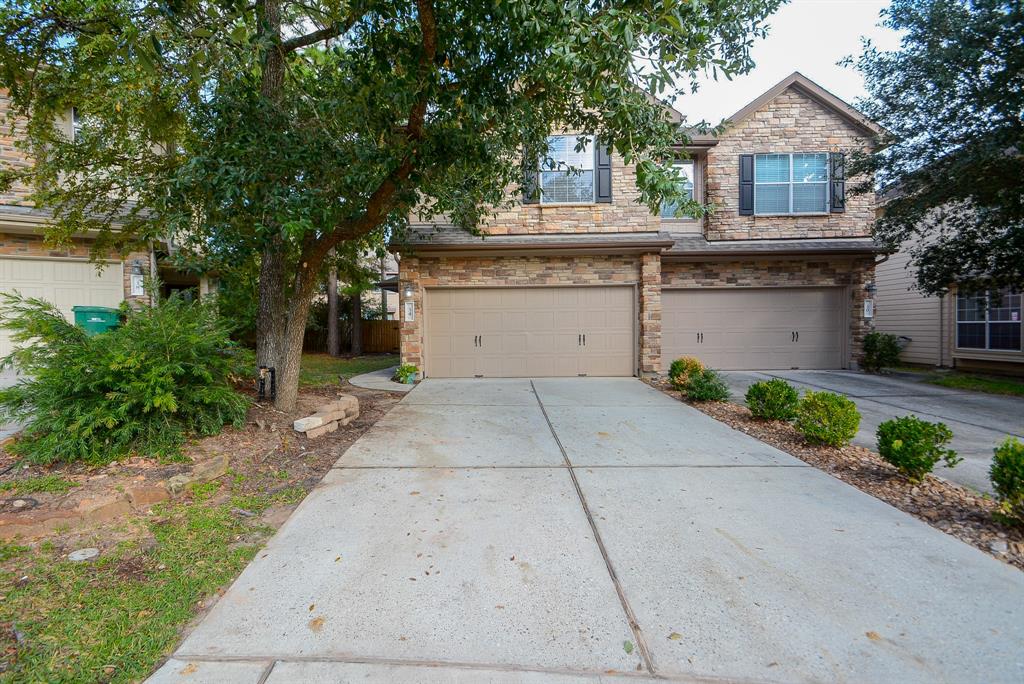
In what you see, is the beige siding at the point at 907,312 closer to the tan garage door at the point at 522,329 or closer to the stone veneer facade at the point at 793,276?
the stone veneer facade at the point at 793,276

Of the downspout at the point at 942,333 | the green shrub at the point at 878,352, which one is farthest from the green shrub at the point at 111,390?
the downspout at the point at 942,333

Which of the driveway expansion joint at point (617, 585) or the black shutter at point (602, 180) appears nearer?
the driveway expansion joint at point (617, 585)

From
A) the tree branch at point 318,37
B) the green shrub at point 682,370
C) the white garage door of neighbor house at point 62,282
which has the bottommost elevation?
the green shrub at point 682,370

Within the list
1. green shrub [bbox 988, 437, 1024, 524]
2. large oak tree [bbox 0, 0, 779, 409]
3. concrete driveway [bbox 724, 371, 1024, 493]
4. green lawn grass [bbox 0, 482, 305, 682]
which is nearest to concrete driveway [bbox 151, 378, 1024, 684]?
green lawn grass [bbox 0, 482, 305, 682]

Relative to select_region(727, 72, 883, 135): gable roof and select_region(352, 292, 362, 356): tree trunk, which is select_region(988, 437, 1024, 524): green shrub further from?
select_region(352, 292, 362, 356): tree trunk

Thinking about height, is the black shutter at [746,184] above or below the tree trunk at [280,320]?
above

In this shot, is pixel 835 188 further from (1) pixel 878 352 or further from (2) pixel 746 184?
(1) pixel 878 352

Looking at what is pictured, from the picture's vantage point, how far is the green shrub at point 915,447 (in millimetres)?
3863

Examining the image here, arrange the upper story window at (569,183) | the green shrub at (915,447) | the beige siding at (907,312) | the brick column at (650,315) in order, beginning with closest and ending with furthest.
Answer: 1. the green shrub at (915,447)
2. the brick column at (650,315)
3. the upper story window at (569,183)
4. the beige siding at (907,312)

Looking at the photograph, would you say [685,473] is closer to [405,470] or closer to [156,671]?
[405,470]

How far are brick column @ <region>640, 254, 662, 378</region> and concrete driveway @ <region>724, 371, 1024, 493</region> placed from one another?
163cm

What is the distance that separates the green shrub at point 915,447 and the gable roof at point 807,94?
9.72 meters

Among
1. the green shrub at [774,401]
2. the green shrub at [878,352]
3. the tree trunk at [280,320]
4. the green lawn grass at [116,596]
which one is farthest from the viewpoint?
the green shrub at [878,352]

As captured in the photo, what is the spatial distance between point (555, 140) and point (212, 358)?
8331 mm
